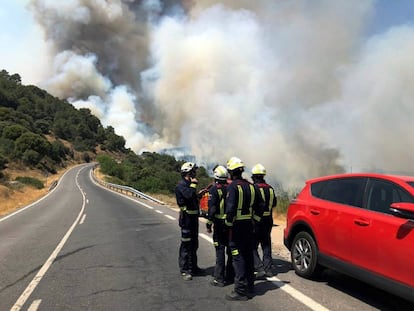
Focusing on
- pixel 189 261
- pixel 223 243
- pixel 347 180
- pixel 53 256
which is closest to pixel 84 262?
pixel 53 256

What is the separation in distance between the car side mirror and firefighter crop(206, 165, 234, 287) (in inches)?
91.6

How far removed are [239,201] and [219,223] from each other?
771mm

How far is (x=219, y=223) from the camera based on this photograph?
6.21 meters

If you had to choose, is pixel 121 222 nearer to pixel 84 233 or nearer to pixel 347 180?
pixel 84 233

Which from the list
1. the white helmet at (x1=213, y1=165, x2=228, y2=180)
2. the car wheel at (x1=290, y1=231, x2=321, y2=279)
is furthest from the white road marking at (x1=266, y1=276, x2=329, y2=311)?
the white helmet at (x1=213, y1=165, x2=228, y2=180)

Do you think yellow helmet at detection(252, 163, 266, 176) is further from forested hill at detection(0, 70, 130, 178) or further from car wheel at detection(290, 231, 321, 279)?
forested hill at detection(0, 70, 130, 178)

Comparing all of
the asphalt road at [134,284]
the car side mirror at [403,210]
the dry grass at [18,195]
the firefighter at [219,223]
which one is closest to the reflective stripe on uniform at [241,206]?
the firefighter at [219,223]

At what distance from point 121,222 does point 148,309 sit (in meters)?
9.98

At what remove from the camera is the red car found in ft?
15.3

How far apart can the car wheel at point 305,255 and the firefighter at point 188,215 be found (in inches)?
64.5

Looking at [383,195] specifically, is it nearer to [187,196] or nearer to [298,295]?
[298,295]

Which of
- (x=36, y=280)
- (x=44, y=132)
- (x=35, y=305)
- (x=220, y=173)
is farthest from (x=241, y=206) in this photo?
(x=44, y=132)

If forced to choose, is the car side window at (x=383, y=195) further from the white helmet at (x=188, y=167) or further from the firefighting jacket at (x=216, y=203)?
the white helmet at (x=188, y=167)

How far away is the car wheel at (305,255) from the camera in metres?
6.41
